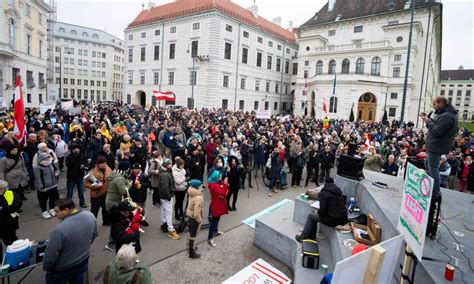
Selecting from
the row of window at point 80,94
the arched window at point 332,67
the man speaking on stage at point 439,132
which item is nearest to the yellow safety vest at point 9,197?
the man speaking on stage at point 439,132

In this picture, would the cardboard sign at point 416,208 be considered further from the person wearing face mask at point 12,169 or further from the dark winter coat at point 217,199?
the person wearing face mask at point 12,169

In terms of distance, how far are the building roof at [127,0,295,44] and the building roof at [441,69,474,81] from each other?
99821 millimetres

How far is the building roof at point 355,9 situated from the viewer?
4206cm

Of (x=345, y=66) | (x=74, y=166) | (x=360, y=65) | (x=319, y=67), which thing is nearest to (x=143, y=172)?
(x=74, y=166)

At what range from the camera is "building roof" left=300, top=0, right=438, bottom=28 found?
4206 centimetres

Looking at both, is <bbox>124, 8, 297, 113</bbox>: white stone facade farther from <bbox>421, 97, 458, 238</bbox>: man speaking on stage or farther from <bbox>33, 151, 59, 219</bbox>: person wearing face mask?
<bbox>421, 97, 458, 238</bbox>: man speaking on stage

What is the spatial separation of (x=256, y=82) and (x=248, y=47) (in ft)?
20.5

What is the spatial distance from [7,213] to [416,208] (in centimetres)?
664

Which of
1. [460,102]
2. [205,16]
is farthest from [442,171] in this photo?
[460,102]

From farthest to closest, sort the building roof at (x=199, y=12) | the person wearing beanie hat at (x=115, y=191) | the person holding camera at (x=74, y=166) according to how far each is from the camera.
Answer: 1. the building roof at (x=199, y=12)
2. the person holding camera at (x=74, y=166)
3. the person wearing beanie hat at (x=115, y=191)

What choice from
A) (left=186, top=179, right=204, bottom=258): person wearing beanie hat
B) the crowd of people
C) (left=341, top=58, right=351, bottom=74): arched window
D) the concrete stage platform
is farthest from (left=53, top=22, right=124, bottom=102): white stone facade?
the concrete stage platform

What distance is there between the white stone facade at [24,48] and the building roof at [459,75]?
140 meters

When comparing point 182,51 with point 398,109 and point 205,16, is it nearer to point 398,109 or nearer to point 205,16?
point 205,16

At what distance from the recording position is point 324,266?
5297 mm
